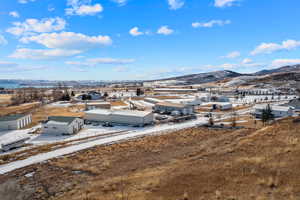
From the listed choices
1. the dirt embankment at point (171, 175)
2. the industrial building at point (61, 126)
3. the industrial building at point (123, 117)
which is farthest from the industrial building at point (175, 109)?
the dirt embankment at point (171, 175)

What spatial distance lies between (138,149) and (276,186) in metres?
18.1

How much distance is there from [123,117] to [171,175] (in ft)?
102

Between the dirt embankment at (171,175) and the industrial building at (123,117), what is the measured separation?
17889mm

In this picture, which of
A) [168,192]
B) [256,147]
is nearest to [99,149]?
[168,192]

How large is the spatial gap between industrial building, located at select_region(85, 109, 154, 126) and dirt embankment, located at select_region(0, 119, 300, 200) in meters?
17.9

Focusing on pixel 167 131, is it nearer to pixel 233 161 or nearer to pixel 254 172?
pixel 233 161

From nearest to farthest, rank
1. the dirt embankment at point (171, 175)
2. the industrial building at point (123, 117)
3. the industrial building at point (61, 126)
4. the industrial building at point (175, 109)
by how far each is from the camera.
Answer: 1. the dirt embankment at point (171, 175)
2. the industrial building at point (61, 126)
3. the industrial building at point (123, 117)
4. the industrial building at point (175, 109)

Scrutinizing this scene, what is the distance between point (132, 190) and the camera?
44.2 ft

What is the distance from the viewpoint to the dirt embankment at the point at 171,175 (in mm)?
11664

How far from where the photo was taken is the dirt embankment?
38.3ft

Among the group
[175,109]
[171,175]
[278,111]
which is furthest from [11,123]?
[278,111]

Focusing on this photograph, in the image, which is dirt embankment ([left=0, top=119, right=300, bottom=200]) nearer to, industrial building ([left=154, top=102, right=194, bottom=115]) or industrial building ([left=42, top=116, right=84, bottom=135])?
industrial building ([left=42, top=116, right=84, bottom=135])

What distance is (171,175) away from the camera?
15250mm

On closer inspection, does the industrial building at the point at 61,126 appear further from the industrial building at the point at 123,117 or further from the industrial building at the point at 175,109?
the industrial building at the point at 175,109
